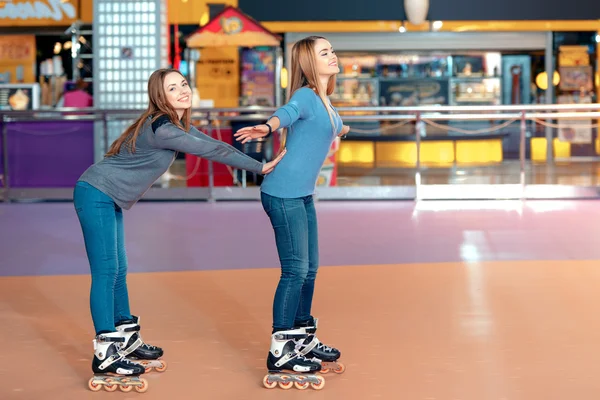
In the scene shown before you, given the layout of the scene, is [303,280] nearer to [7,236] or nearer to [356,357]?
[356,357]

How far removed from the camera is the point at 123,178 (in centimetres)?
408

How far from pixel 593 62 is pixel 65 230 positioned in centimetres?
1203

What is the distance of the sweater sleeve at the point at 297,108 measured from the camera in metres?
3.85

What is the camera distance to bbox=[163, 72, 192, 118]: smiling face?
4.11m

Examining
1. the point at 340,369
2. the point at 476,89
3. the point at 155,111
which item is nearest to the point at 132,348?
the point at 340,369

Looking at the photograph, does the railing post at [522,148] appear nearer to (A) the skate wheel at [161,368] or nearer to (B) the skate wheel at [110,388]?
(A) the skate wheel at [161,368]

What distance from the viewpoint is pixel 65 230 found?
9047mm

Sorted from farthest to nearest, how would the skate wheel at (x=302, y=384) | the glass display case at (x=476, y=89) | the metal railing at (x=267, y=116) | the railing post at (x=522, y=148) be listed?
the glass display case at (x=476, y=89) < the railing post at (x=522, y=148) < the metal railing at (x=267, y=116) < the skate wheel at (x=302, y=384)

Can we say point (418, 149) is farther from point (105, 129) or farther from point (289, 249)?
point (289, 249)

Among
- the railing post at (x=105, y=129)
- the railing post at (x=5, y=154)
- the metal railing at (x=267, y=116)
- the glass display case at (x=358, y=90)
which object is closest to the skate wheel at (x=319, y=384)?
the metal railing at (x=267, y=116)

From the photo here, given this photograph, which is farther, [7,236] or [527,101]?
[527,101]

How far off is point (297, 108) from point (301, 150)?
181 millimetres

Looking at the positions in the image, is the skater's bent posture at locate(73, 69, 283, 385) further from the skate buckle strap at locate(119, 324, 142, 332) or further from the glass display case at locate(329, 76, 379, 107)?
the glass display case at locate(329, 76, 379, 107)

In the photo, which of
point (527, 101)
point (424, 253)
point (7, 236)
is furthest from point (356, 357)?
point (527, 101)
